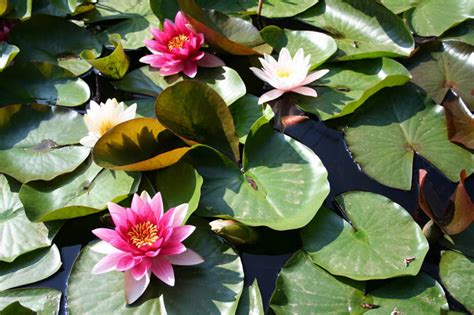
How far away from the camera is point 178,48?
2680 millimetres

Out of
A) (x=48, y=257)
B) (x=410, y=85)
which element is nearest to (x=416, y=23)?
(x=410, y=85)

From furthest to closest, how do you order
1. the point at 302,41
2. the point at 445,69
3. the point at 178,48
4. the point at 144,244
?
the point at 302,41 < the point at 445,69 < the point at 178,48 < the point at 144,244

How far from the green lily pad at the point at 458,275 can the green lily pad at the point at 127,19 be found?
199 cm

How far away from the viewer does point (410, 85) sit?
2695 mm

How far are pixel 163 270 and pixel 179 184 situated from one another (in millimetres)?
425

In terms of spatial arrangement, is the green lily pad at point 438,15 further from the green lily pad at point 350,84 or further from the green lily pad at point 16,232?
the green lily pad at point 16,232

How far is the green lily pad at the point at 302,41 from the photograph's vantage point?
9.20 feet

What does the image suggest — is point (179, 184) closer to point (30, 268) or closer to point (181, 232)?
point (181, 232)

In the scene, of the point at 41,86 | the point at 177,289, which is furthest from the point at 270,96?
the point at 41,86

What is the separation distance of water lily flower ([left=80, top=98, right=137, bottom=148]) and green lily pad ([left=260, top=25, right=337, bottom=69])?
3.43 ft

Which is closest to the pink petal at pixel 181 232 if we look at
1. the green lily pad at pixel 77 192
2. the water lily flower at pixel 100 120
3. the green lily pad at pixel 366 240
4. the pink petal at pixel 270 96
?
the green lily pad at pixel 77 192

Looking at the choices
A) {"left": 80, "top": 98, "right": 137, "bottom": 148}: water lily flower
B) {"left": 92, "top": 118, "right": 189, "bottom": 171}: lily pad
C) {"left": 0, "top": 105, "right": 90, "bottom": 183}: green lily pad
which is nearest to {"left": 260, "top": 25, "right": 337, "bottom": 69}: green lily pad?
{"left": 92, "top": 118, "right": 189, "bottom": 171}: lily pad

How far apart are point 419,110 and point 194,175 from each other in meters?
1.26

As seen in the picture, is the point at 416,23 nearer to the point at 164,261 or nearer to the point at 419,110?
the point at 419,110
